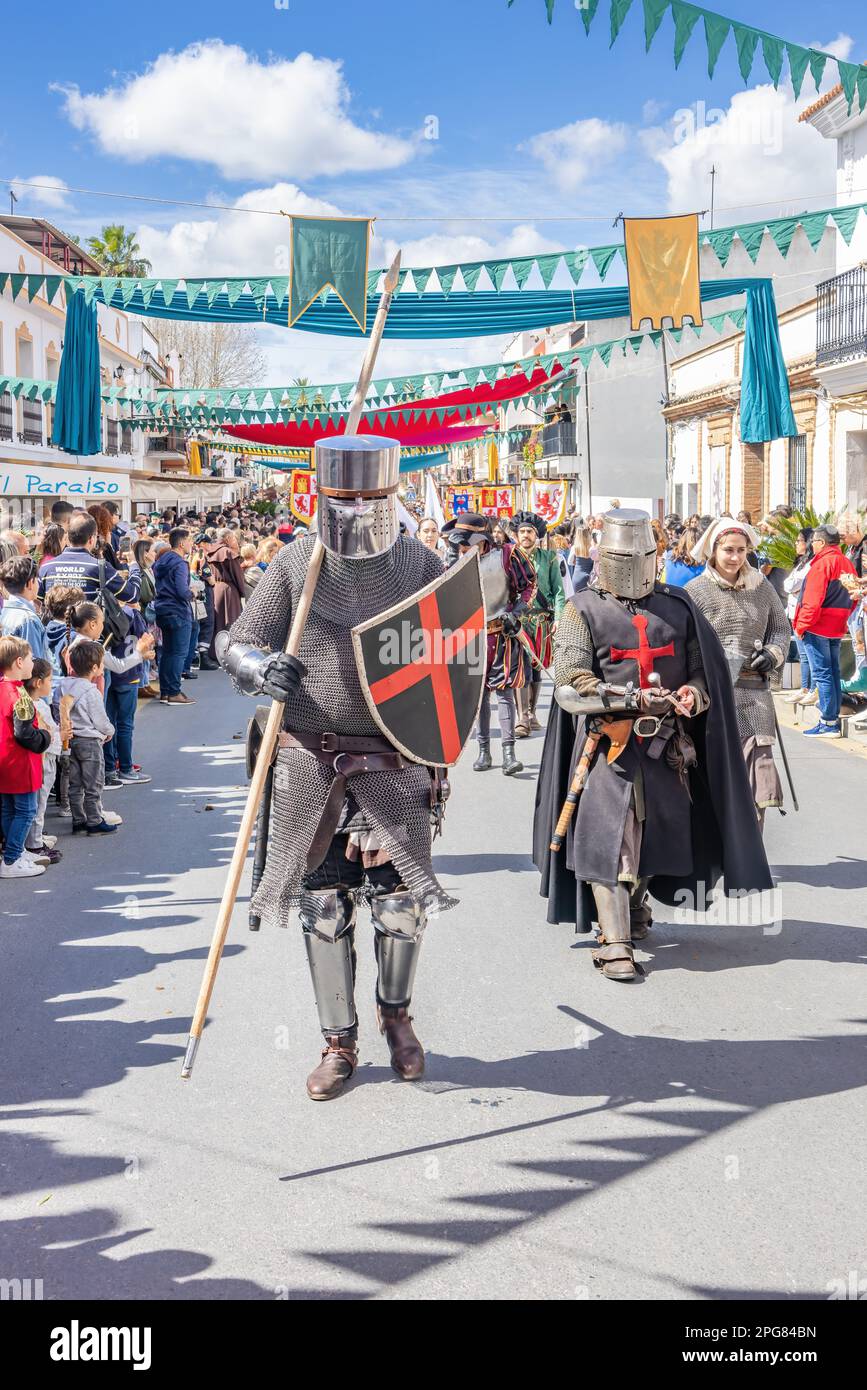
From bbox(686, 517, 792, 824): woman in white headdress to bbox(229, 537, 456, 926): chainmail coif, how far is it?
249cm

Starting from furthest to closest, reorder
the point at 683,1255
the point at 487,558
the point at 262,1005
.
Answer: the point at 262,1005, the point at 487,558, the point at 683,1255

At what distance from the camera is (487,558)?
441 centimetres

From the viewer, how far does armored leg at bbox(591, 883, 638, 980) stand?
5070 millimetres

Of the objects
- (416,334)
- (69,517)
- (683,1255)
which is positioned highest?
(416,334)

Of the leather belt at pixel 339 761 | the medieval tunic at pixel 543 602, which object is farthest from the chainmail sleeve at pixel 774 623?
the medieval tunic at pixel 543 602

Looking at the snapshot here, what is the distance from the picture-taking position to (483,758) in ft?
31.4

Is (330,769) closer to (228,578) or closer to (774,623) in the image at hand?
(774,623)

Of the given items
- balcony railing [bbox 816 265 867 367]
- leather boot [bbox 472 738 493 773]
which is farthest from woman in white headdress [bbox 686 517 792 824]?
balcony railing [bbox 816 265 867 367]

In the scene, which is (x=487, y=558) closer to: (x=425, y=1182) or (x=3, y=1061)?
(x=425, y=1182)

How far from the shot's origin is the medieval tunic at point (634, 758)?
208 inches

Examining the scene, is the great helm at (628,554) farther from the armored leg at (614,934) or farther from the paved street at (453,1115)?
the paved street at (453,1115)

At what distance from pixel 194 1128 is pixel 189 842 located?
3.72 metres

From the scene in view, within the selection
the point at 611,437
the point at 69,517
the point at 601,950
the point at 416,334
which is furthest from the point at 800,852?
the point at 611,437

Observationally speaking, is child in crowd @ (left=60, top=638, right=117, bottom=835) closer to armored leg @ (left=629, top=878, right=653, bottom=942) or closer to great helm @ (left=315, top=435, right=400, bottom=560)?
armored leg @ (left=629, top=878, right=653, bottom=942)
